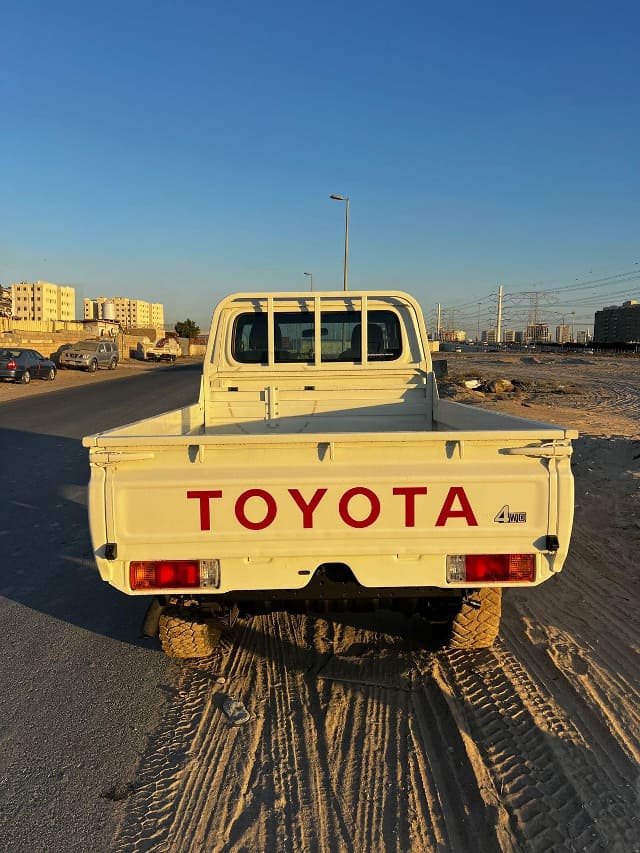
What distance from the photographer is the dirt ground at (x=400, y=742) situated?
2367 millimetres

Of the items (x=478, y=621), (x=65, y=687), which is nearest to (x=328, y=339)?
(x=478, y=621)

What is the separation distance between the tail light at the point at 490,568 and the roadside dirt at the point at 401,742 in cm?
76

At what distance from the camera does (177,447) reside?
2742 mm

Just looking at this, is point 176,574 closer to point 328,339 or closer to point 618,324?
point 328,339

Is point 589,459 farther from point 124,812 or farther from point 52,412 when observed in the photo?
point 52,412

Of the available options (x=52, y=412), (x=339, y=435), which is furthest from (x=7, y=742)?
(x=52, y=412)

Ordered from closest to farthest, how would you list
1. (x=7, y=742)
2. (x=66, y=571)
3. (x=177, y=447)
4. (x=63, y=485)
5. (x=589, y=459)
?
(x=177, y=447) < (x=7, y=742) < (x=66, y=571) < (x=63, y=485) < (x=589, y=459)

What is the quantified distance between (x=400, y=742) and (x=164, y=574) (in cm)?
140

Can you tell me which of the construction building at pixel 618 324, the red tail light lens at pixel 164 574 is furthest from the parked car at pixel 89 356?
the construction building at pixel 618 324

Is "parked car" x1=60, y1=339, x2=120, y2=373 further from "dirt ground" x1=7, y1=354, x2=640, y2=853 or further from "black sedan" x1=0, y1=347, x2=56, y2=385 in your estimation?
"dirt ground" x1=7, y1=354, x2=640, y2=853

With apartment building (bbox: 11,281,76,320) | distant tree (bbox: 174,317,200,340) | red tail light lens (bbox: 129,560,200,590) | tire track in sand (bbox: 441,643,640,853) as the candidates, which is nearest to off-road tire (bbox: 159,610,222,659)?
red tail light lens (bbox: 129,560,200,590)

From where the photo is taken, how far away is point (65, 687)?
3.39 meters

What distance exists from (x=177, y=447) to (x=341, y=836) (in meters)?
1.73

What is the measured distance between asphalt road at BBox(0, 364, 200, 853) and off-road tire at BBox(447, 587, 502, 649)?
170cm
